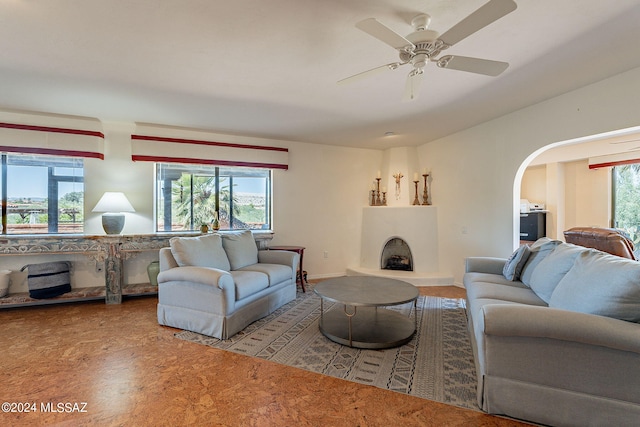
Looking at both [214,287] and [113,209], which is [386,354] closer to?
[214,287]

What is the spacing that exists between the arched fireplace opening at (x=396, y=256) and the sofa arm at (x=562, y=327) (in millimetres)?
3549

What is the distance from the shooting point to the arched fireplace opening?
17.1 ft

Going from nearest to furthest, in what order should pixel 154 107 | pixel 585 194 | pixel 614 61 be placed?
1. pixel 614 61
2. pixel 154 107
3. pixel 585 194

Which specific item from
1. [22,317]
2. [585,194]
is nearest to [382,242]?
[585,194]

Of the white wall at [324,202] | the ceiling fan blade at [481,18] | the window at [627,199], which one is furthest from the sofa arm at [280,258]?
the window at [627,199]

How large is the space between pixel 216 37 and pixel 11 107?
329cm

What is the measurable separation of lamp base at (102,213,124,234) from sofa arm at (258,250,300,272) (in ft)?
6.19

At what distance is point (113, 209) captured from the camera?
3.83 metres

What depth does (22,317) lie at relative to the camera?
3322mm

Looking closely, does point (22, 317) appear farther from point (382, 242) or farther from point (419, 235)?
point (419, 235)

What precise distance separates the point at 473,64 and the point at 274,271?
2791 millimetres

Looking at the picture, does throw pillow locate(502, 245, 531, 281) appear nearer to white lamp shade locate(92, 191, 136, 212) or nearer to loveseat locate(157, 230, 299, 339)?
loveseat locate(157, 230, 299, 339)

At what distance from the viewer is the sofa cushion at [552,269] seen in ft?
7.40

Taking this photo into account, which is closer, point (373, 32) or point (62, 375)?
point (373, 32)
